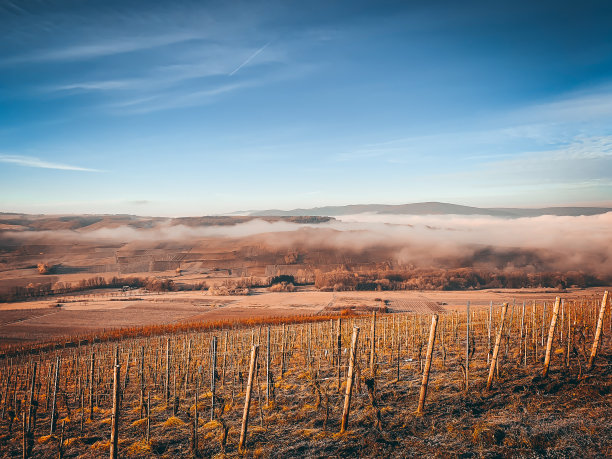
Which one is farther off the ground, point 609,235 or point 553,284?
point 609,235

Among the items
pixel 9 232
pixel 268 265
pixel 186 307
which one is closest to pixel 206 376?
pixel 186 307

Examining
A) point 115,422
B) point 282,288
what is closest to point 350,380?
point 115,422

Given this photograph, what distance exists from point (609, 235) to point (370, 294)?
87.3m

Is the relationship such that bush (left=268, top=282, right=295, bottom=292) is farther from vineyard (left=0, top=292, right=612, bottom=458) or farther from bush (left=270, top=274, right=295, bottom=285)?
vineyard (left=0, top=292, right=612, bottom=458)

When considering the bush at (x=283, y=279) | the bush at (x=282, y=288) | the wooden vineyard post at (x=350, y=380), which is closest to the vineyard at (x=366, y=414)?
the wooden vineyard post at (x=350, y=380)

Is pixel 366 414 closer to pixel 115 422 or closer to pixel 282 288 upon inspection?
pixel 115 422

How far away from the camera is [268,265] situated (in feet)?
473

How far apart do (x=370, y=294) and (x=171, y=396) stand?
270 ft

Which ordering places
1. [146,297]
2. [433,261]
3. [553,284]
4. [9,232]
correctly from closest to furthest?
[146,297] → [553,284] → [433,261] → [9,232]

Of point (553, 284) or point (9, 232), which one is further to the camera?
point (9, 232)

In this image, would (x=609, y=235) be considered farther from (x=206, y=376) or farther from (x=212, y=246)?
(x=212, y=246)

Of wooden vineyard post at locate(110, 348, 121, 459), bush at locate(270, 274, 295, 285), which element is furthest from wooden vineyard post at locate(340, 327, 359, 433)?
bush at locate(270, 274, 295, 285)

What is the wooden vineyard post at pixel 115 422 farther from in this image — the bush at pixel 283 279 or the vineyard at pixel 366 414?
the bush at pixel 283 279

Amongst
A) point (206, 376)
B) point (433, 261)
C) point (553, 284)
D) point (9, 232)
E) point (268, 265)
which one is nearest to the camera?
point (206, 376)
